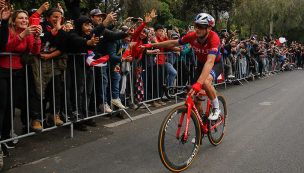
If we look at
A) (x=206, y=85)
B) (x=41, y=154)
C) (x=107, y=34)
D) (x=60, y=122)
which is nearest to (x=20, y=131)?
(x=60, y=122)

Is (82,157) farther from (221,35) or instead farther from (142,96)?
(221,35)

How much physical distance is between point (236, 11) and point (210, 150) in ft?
116

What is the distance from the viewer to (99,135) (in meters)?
5.39

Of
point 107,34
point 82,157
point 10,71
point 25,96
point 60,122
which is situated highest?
point 107,34

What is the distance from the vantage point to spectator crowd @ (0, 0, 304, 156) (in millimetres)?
4371

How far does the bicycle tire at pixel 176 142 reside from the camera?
3463 mm

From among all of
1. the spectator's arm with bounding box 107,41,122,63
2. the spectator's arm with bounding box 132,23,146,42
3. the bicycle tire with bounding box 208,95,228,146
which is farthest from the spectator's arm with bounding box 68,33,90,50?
the bicycle tire with bounding box 208,95,228,146

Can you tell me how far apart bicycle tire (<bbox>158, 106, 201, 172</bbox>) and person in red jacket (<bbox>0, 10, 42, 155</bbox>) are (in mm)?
2448

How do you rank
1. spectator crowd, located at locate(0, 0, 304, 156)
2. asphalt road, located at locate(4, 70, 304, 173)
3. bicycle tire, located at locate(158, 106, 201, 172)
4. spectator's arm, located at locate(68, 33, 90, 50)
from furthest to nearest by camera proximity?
spectator's arm, located at locate(68, 33, 90, 50) < spectator crowd, located at locate(0, 0, 304, 156) < asphalt road, located at locate(4, 70, 304, 173) < bicycle tire, located at locate(158, 106, 201, 172)

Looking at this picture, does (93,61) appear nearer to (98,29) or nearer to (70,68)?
(70,68)

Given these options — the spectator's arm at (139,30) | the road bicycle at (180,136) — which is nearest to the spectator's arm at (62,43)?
the spectator's arm at (139,30)

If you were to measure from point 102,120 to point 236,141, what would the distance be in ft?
10.2

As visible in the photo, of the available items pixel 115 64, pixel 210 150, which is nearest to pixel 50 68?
pixel 115 64

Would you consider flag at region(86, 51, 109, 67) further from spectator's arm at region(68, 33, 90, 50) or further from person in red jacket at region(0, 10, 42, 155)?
person in red jacket at region(0, 10, 42, 155)
